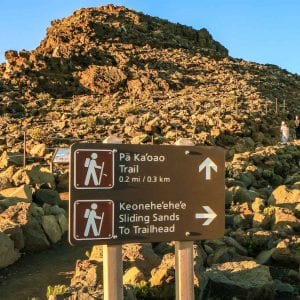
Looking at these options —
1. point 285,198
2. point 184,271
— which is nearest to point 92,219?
point 184,271

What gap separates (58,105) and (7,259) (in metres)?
25.2

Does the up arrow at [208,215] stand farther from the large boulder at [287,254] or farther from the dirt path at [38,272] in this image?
the large boulder at [287,254]

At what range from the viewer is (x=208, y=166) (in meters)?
4.18

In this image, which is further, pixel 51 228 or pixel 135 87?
pixel 135 87

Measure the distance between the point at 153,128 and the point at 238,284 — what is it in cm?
1828

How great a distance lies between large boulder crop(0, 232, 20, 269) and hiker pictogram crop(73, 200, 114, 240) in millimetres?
4855

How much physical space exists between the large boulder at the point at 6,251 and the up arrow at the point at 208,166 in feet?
16.5

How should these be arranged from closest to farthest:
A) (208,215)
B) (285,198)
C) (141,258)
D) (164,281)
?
1. (208,215)
2. (164,281)
3. (141,258)
4. (285,198)

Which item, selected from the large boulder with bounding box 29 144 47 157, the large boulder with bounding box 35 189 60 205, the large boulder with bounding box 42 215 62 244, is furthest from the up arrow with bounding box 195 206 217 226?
the large boulder with bounding box 29 144 47 157

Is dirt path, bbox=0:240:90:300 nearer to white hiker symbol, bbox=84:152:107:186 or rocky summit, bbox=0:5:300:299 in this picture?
rocky summit, bbox=0:5:300:299

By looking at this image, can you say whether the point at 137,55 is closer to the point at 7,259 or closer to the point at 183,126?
the point at 183,126

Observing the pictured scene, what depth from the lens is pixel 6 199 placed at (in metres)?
10.6

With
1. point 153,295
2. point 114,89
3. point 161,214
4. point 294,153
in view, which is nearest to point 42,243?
point 153,295

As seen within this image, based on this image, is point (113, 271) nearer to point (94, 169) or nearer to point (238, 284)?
point (94, 169)
